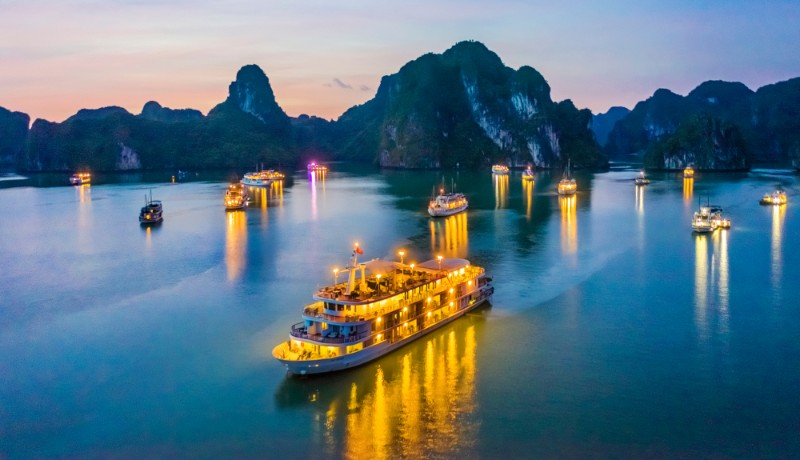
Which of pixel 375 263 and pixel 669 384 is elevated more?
pixel 375 263

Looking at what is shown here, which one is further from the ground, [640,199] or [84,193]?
[84,193]

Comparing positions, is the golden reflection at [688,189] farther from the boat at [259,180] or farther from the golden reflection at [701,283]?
the boat at [259,180]

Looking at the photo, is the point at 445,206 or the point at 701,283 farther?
the point at 445,206

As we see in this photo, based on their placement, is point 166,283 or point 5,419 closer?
point 5,419

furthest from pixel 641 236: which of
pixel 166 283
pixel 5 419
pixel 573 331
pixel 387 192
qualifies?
pixel 387 192

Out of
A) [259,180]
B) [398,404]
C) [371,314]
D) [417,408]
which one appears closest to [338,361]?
[371,314]

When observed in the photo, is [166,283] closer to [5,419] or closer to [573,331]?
[5,419]

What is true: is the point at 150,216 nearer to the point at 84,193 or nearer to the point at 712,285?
the point at 84,193
